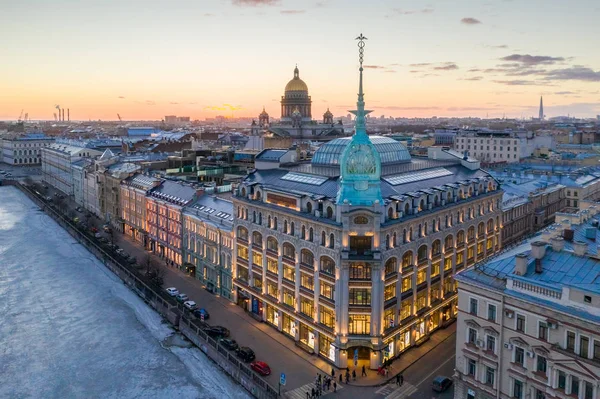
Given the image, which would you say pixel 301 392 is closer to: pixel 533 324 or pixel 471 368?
pixel 471 368

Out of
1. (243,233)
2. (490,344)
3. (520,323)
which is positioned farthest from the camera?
(243,233)

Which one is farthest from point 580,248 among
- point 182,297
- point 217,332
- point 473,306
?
point 182,297

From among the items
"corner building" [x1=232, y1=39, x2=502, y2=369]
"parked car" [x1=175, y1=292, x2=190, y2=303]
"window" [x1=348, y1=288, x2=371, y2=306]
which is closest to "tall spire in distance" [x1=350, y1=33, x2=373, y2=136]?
"corner building" [x1=232, y1=39, x2=502, y2=369]

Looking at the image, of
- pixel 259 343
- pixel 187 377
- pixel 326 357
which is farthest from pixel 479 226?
pixel 187 377

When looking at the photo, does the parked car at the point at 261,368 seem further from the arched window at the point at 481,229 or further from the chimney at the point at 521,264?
the arched window at the point at 481,229

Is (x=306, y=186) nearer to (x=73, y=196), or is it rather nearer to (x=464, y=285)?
(x=464, y=285)

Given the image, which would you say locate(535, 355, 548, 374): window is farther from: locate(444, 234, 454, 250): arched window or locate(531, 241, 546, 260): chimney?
locate(444, 234, 454, 250): arched window

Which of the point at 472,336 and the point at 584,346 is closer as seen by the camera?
the point at 584,346
